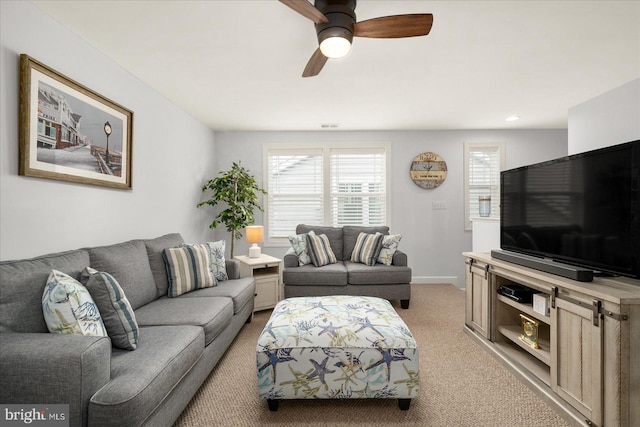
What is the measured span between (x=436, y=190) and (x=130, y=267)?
4.26m

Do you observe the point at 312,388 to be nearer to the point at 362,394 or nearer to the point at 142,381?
the point at 362,394

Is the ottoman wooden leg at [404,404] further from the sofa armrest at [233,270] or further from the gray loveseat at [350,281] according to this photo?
the sofa armrest at [233,270]

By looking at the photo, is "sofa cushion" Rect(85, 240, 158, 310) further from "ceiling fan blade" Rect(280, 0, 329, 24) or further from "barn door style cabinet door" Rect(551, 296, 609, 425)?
"barn door style cabinet door" Rect(551, 296, 609, 425)

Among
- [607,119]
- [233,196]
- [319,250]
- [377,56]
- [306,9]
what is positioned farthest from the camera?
[233,196]

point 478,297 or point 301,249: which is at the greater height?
point 301,249

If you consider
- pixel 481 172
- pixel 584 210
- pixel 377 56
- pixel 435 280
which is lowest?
pixel 435 280

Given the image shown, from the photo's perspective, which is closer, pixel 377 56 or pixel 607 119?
pixel 377 56

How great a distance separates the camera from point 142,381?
1310 mm

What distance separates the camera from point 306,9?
1546 millimetres

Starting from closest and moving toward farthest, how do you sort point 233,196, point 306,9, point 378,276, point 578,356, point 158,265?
point 306,9 < point 578,356 < point 158,265 < point 378,276 < point 233,196

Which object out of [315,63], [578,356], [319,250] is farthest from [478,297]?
[315,63]

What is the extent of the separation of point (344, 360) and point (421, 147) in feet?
12.8

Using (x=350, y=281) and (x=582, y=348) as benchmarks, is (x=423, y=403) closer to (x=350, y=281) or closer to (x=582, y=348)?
(x=582, y=348)

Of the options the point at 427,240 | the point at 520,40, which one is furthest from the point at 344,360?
the point at 427,240
